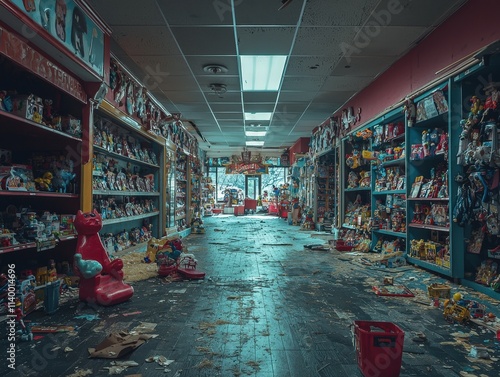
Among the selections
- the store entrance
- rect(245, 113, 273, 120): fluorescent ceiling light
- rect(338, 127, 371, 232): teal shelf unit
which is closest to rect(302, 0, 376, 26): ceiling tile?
rect(338, 127, 371, 232): teal shelf unit

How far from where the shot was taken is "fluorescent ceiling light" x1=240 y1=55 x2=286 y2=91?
6.42 m

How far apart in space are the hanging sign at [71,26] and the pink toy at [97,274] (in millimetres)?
1873

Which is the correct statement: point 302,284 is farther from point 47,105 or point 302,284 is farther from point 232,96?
point 232,96

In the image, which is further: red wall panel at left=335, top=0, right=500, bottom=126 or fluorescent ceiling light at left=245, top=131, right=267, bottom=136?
fluorescent ceiling light at left=245, top=131, right=267, bottom=136

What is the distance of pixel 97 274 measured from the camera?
11.7 ft

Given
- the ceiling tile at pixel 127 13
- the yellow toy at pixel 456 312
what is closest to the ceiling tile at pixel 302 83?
the ceiling tile at pixel 127 13

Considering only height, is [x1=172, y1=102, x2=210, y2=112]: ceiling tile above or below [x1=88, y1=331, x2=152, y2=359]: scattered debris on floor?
above

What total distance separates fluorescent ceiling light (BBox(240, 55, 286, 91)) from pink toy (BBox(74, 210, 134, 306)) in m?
4.07

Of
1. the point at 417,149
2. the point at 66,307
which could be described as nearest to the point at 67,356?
the point at 66,307

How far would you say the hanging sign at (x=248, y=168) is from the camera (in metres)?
21.9

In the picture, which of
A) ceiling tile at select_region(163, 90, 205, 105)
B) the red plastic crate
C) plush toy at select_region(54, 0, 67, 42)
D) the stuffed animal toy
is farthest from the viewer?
the red plastic crate

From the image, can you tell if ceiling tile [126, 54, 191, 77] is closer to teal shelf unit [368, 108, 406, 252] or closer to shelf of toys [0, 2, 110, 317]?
shelf of toys [0, 2, 110, 317]

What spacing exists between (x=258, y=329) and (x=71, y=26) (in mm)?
3705

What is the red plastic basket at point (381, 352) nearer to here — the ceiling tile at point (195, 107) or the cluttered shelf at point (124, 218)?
the cluttered shelf at point (124, 218)
